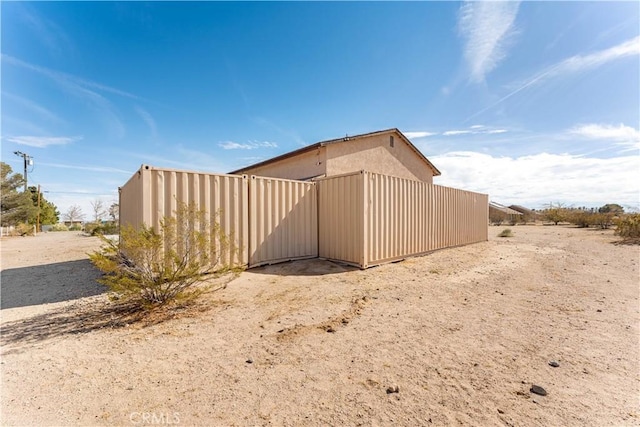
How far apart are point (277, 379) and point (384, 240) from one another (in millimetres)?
5889

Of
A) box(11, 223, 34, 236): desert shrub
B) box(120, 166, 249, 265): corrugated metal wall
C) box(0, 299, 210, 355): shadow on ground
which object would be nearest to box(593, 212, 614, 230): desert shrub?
box(120, 166, 249, 265): corrugated metal wall

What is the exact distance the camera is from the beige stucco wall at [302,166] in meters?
10.6

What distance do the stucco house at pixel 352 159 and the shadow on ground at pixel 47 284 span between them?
7566 mm

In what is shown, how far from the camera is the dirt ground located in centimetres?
211

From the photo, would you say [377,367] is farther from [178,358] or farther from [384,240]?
[384,240]

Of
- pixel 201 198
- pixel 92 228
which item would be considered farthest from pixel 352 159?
pixel 92 228

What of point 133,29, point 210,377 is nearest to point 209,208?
point 210,377

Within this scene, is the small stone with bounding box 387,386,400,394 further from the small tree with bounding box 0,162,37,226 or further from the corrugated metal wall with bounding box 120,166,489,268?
the small tree with bounding box 0,162,37,226

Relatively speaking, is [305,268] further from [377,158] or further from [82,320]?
[377,158]

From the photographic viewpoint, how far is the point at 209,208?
6156 millimetres

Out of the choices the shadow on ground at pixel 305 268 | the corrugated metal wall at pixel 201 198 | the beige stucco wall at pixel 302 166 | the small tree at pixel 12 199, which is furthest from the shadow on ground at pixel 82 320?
the small tree at pixel 12 199

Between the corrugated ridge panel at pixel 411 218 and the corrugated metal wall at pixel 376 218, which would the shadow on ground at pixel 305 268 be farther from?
the corrugated ridge panel at pixel 411 218

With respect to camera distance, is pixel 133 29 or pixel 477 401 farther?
pixel 133 29

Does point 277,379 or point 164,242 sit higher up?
point 164,242
